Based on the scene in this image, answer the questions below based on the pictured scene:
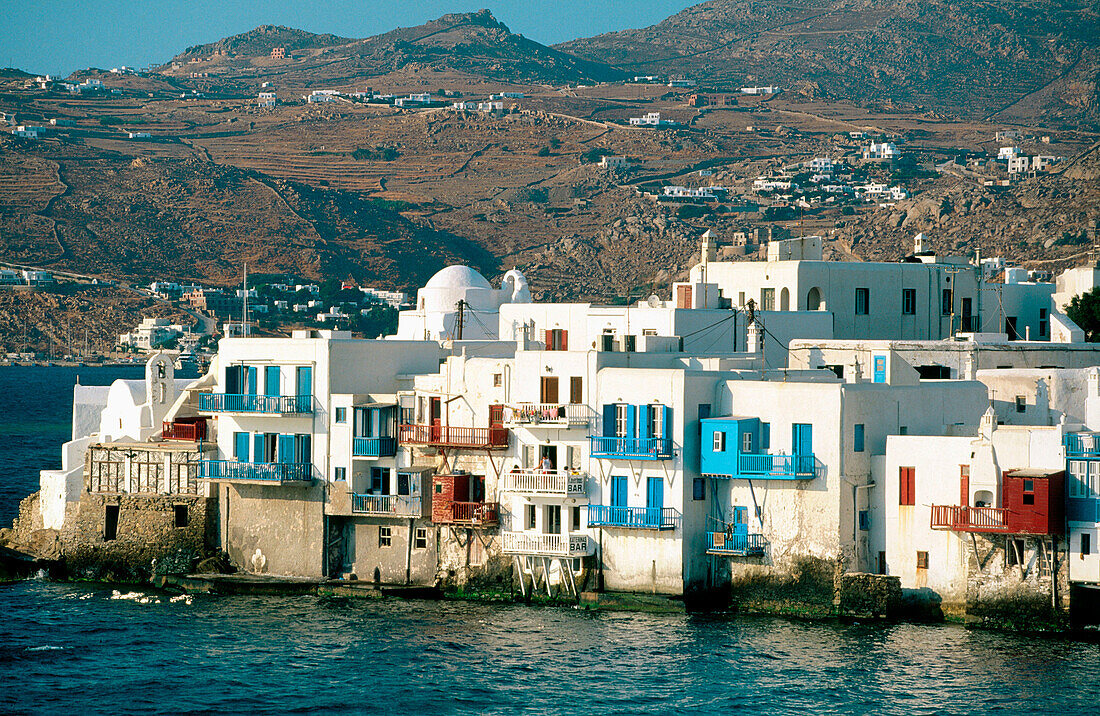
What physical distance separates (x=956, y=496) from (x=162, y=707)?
23351mm

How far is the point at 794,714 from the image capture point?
43.8m

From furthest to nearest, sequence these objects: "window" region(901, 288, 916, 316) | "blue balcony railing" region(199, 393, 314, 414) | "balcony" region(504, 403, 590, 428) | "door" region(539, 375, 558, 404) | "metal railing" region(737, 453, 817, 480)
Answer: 1. "window" region(901, 288, 916, 316)
2. "blue balcony railing" region(199, 393, 314, 414)
3. "door" region(539, 375, 558, 404)
4. "balcony" region(504, 403, 590, 428)
5. "metal railing" region(737, 453, 817, 480)

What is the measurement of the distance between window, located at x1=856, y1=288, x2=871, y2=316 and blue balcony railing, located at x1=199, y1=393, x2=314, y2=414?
92.5 ft

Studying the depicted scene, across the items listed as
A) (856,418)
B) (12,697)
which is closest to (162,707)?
(12,697)

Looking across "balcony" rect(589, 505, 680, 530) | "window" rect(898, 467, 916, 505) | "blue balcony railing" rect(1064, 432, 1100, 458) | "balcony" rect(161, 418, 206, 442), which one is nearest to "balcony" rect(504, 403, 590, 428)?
"balcony" rect(589, 505, 680, 530)

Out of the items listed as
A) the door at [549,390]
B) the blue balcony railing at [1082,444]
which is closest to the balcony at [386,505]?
the door at [549,390]

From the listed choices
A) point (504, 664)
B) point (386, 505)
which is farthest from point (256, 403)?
point (504, 664)

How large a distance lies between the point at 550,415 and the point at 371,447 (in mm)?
6991

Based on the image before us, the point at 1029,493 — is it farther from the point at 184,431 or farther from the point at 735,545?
the point at 184,431

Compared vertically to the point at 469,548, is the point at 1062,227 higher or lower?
higher

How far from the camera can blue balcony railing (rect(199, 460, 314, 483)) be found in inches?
2318

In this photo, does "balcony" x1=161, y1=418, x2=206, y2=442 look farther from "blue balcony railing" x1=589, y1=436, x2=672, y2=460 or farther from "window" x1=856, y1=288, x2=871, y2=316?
"window" x1=856, y1=288, x2=871, y2=316

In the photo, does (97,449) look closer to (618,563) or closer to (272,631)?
(272,631)

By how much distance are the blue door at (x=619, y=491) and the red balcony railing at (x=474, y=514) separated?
438 centimetres
